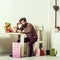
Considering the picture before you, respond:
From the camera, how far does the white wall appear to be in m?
1.61

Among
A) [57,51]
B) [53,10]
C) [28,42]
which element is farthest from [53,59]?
[53,10]

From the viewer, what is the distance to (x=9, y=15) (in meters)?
1.62

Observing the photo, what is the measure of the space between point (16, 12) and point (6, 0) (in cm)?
14

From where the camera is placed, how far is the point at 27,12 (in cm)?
166

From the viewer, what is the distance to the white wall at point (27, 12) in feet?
5.29

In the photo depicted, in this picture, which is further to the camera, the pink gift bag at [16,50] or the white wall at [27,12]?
the white wall at [27,12]

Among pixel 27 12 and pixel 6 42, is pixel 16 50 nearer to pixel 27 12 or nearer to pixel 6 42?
pixel 6 42

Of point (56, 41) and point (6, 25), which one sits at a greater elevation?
point (6, 25)

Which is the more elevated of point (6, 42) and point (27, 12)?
point (27, 12)

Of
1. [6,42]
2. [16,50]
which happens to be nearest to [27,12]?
[6,42]

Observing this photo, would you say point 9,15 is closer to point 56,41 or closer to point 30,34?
point 30,34

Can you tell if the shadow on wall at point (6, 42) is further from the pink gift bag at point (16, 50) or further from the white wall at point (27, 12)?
the pink gift bag at point (16, 50)

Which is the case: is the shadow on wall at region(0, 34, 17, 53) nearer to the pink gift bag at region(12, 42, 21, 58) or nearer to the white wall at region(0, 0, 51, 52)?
the white wall at region(0, 0, 51, 52)

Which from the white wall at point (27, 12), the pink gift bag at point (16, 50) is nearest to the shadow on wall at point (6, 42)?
the white wall at point (27, 12)
